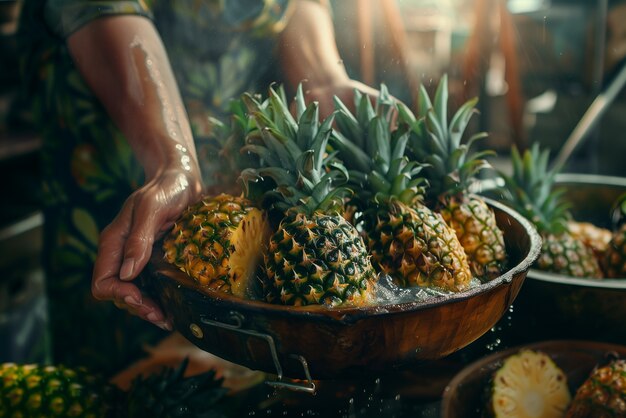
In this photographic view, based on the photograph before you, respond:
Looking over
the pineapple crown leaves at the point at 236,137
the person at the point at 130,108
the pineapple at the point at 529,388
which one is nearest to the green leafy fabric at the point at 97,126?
the person at the point at 130,108

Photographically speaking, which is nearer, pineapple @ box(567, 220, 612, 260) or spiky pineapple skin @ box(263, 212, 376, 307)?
spiky pineapple skin @ box(263, 212, 376, 307)

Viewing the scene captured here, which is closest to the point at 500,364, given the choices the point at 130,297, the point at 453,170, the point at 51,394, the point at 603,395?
the point at 603,395

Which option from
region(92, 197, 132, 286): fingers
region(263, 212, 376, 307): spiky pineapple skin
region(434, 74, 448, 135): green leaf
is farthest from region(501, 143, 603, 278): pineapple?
region(92, 197, 132, 286): fingers

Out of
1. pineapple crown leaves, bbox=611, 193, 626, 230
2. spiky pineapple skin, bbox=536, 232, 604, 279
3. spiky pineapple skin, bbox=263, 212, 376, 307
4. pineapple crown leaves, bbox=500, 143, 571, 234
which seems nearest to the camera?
spiky pineapple skin, bbox=263, 212, 376, 307

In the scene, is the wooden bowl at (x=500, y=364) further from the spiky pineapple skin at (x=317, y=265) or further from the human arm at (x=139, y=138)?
the human arm at (x=139, y=138)

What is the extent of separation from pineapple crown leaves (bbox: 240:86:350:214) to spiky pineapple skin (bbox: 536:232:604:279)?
708 mm

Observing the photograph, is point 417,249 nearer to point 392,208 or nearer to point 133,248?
point 392,208

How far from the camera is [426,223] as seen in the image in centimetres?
127

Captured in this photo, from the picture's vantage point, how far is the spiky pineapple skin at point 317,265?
3.59ft

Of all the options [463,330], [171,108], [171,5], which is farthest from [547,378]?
[171,5]

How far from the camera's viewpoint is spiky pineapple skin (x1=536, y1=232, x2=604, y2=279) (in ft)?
5.23

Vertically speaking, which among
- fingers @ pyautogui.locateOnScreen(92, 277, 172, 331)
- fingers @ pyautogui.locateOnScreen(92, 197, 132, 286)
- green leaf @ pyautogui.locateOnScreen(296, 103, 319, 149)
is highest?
green leaf @ pyautogui.locateOnScreen(296, 103, 319, 149)

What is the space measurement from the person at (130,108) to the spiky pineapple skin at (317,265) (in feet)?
0.80

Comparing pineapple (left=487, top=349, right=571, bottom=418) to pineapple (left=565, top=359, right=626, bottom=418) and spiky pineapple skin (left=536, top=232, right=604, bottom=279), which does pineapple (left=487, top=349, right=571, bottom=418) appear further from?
spiky pineapple skin (left=536, top=232, right=604, bottom=279)
